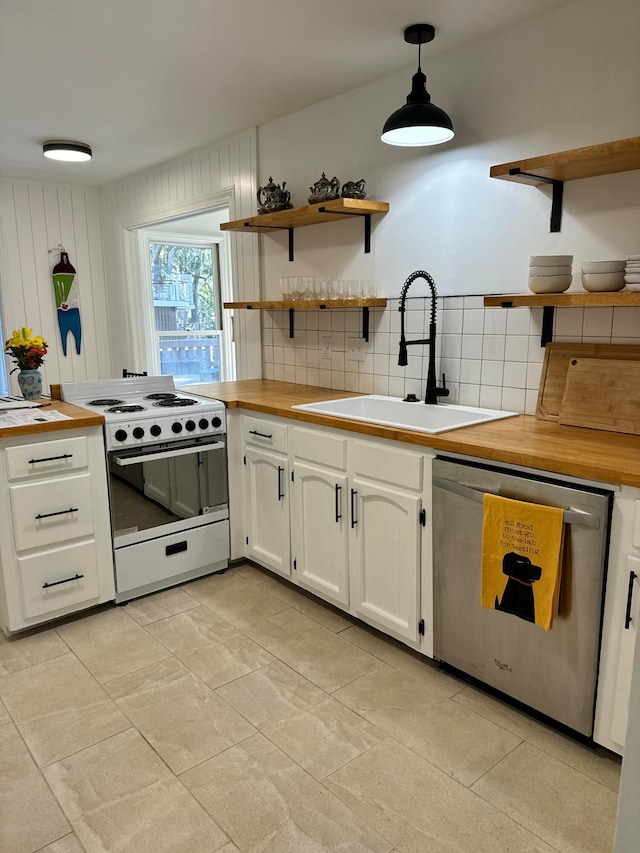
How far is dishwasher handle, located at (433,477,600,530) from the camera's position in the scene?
1.70 m

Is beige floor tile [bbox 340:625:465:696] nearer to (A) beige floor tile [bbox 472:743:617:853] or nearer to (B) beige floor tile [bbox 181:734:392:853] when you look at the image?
(A) beige floor tile [bbox 472:743:617:853]

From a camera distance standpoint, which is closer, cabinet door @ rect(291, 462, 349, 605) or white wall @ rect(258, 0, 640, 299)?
white wall @ rect(258, 0, 640, 299)

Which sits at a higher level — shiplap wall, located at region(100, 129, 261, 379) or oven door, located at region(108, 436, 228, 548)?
shiplap wall, located at region(100, 129, 261, 379)

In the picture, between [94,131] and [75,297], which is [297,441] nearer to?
[94,131]

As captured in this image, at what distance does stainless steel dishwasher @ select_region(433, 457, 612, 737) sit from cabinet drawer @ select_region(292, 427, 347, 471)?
494 millimetres

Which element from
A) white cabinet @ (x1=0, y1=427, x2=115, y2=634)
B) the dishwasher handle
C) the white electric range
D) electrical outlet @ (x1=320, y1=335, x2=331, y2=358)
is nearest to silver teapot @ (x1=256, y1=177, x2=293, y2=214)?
electrical outlet @ (x1=320, y1=335, x2=331, y2=358)

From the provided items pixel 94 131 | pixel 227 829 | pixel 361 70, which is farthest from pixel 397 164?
pixel 227 829

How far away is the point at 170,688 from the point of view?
2209mm

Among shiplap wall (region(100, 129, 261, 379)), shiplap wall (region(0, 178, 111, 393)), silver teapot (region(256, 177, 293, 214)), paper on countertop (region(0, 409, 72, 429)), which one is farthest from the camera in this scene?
shiplap wall (region(0, 178, 111, 393))

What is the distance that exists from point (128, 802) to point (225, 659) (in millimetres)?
723

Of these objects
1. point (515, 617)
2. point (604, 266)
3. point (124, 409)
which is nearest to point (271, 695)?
point (515, 617)

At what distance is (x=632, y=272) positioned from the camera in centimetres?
194

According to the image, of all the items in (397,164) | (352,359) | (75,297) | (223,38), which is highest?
(223,38)

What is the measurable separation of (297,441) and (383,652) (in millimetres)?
957
